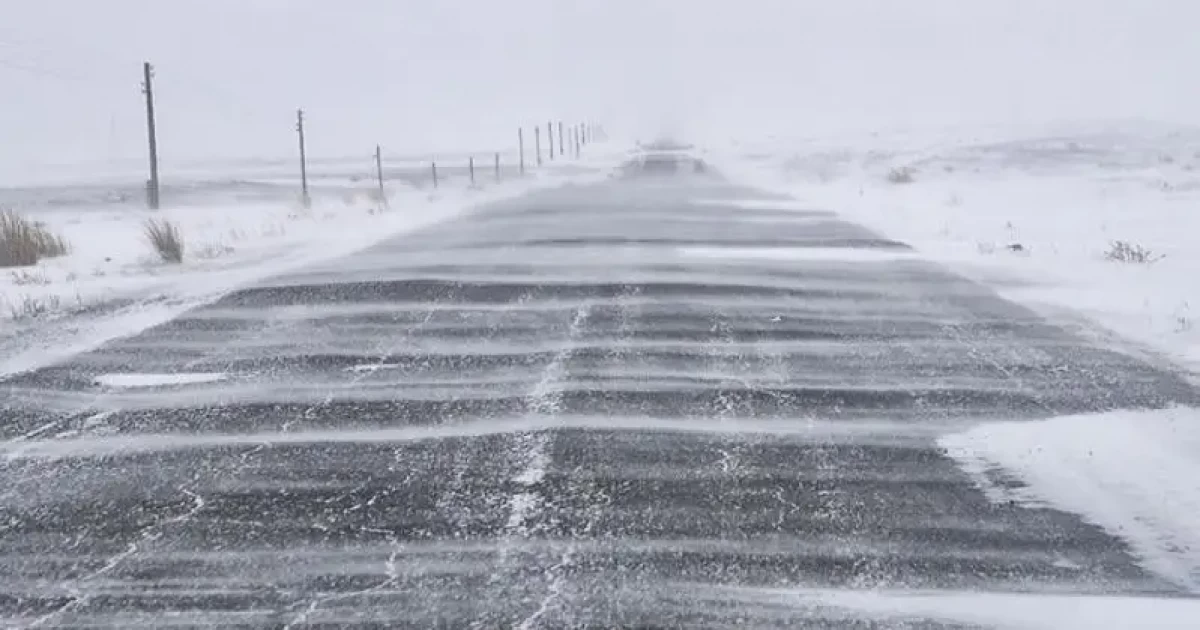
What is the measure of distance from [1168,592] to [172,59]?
580ft

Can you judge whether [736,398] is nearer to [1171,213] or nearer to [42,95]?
[1171,213]

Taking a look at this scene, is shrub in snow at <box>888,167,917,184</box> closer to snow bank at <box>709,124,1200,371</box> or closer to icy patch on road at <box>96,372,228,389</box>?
snow bank at <box>709,124,1200,371</box>

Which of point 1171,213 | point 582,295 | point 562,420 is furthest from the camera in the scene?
point 1171,213

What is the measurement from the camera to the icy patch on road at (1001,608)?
4160mm

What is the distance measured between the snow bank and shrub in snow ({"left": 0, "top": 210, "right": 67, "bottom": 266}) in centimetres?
1160

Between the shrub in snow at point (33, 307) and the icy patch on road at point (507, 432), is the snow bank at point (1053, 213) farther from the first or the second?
the shrub in snow at point (33, 307)

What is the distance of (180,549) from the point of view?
4.88 metres

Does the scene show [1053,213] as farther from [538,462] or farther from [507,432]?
[538,462]

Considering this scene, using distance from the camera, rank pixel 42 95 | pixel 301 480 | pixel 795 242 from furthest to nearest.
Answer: pixel 42 95 < pixel 795 242 < pixel 301 480

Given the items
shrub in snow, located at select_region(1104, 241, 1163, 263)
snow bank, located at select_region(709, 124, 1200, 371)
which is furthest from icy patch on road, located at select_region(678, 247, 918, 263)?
shrub in snow, located at select_region(1104, 241, 1163, 263)

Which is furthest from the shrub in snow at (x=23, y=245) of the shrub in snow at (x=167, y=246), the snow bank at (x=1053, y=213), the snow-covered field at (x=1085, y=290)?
the snow bank at (x=1053, y=213)

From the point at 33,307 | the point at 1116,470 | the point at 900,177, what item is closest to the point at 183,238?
the point at 33,307

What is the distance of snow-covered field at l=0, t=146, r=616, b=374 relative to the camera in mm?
10961

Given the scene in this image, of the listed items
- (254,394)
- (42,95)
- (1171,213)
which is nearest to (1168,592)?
(254,394)
